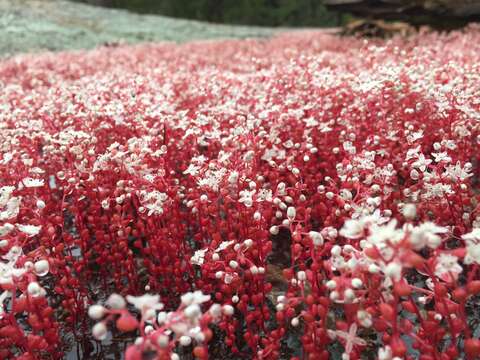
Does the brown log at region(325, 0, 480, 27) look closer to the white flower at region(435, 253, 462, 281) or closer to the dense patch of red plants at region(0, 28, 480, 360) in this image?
the dense patch of red plants at region(0, 28, 480, 360)

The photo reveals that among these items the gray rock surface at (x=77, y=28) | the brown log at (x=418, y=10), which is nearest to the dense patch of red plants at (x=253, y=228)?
the brown log at (x=418, y=10)

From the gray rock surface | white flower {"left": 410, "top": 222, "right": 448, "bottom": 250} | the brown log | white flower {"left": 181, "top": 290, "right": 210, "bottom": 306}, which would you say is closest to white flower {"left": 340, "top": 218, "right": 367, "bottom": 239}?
white flower {"left": 410, "top": 222, "right": 448, "bottom": 250}

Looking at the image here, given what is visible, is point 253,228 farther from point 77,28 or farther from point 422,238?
point 77,28

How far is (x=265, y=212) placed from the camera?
2662mm

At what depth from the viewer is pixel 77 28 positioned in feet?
55.9

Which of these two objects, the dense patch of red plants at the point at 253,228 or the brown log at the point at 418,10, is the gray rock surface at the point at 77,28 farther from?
the dense patch of red plants at the point at 253,228

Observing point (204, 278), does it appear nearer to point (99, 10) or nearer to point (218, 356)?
point (218, 356)

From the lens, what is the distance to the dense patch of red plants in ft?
5.68

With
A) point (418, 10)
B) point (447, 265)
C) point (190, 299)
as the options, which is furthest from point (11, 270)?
point (418, 10)

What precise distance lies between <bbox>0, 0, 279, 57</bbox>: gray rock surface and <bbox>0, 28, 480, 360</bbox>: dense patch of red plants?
1032 cm

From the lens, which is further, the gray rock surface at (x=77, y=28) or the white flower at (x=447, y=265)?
the gray rock surface at (x=77, y=28)

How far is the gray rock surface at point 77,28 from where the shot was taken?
14727mm

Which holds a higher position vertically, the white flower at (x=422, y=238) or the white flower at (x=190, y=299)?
the white flower at (x=422, y=238)

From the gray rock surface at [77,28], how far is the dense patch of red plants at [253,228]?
10318 mm
